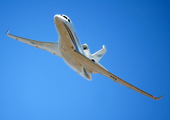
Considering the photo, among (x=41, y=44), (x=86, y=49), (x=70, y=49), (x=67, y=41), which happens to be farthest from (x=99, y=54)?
(x=67, y=41)

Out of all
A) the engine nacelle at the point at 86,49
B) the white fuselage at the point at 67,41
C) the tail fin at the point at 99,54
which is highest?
the tail fin at the point at 99,54

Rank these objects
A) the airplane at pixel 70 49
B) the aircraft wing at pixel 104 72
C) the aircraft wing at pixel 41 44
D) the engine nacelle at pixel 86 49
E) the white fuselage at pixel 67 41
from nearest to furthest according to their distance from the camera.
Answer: the white fuselage at pixel 67 41 < the airplane at pixel 70 49 < the aircraft wing at pixel 104 72 < the aircraft wing at pixel 41 44 < the engine nacelle at pixel 86 49

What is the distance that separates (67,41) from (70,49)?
3.90ft

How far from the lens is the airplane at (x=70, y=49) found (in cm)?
2253

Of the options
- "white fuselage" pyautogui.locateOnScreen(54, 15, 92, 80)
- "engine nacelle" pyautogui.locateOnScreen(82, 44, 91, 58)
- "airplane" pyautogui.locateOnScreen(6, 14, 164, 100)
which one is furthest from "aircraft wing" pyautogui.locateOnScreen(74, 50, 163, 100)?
"engine nacelle" pyautogui.locateOnScreen(82, 44, 91, 58)

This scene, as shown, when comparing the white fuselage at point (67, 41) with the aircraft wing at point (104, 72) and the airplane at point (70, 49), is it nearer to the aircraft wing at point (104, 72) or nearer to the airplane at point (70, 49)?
the airplane at point (70, 49)

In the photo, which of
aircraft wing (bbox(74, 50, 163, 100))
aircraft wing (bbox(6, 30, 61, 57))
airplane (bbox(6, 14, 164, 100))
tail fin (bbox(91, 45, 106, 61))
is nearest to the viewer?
airplane (bbox(6, 14, 164, 100))

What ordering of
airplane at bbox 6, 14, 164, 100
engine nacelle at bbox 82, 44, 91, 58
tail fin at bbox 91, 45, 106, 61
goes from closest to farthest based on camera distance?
airplane at bbox 6, 14, 164, 100 → engine nacelle at bbox 82, 44, 91, 58 → tail fin at bbox 91, 45, 106, 61

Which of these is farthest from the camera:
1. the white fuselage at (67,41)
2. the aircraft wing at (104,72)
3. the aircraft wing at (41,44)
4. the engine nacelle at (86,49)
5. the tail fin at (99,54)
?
the tail fin at (99,54)

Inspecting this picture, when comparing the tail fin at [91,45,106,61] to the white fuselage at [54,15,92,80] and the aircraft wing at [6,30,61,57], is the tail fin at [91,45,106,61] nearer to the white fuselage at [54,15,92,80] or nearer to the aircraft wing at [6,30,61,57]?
the aircraft wing at [6,30,61,57]

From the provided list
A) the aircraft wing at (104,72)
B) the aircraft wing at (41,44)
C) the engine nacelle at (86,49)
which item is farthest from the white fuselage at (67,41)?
the engine nacelle at (86,49)

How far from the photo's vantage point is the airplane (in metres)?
22.5

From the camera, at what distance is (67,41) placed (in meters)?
23.3

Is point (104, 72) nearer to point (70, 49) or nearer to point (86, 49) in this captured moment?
point (70, 49)
